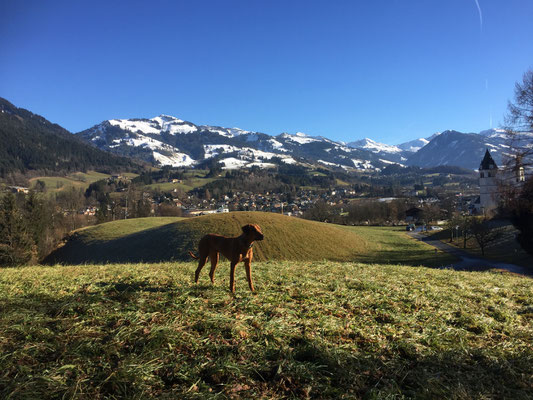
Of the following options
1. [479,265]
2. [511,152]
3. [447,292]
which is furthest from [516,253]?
[447,292]

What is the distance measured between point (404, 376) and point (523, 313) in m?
5.46

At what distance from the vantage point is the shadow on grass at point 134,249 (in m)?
36.6

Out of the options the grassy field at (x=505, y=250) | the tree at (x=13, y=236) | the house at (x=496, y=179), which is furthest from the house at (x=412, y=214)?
the tree at (x=13, y=236)

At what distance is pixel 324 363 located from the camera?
160 inches

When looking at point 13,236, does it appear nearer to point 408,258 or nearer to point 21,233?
point 21,233

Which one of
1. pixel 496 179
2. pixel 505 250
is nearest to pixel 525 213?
pixel 496 179

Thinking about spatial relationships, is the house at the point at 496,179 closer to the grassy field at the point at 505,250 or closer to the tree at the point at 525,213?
the tree at the point at 525,213

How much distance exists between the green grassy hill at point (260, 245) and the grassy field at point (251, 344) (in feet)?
93.9

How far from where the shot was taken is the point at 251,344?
4.37 meters

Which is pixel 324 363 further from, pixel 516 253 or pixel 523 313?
pixel 516 253

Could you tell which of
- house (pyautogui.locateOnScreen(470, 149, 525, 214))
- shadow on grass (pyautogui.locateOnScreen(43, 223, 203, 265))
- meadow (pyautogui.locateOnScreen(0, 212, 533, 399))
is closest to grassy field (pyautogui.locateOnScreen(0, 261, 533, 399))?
meadow (pyautogui.locateOnScreen(0, 212, 533, 399))

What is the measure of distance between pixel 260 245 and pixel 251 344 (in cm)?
3360

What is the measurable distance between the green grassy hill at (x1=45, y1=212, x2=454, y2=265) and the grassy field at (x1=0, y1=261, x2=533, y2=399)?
28617mm

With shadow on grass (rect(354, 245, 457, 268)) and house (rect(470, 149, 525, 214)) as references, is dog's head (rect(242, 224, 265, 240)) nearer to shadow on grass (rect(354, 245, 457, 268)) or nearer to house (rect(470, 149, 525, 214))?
house (rect(470, 149, 525, 214))
